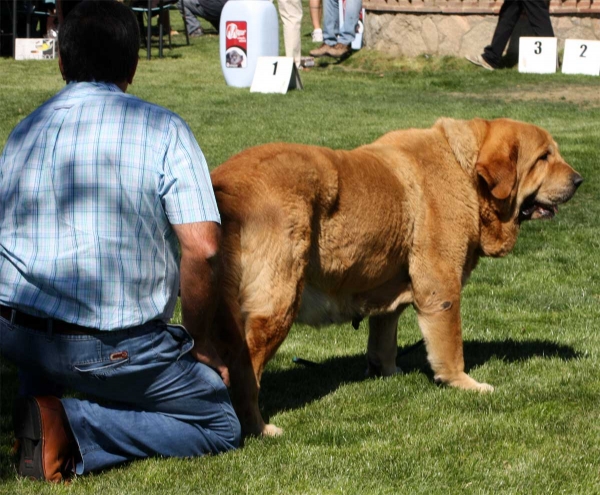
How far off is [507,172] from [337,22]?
56.5 feet

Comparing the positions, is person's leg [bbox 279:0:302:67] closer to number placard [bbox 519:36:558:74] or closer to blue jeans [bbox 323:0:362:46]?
blue jeans [bbox 323:0:362:46]

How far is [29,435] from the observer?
11.7 ft

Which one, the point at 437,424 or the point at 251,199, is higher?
the point at 251,199

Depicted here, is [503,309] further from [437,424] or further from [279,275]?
[279,275]

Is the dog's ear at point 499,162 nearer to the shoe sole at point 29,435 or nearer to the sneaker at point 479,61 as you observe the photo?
the shoe sole at point 29,435

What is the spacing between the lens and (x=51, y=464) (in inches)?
142

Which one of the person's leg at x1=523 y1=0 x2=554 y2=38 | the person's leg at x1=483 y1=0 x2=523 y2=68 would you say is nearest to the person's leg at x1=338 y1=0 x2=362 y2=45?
the person's leg at x1=483 y1=0 x2=523 y2=68

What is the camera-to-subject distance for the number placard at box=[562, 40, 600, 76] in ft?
55.4

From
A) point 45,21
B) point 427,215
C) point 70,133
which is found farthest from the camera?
point 45,21

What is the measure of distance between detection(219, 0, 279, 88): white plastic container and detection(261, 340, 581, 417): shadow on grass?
1181 centimetres

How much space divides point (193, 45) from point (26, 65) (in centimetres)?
611

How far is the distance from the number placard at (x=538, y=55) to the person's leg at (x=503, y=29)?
1.38 ft

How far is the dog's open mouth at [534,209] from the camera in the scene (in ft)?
17.7

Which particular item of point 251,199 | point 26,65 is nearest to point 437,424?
point 251,199
